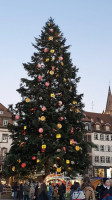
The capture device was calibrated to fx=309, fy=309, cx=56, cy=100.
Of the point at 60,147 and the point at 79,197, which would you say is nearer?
the point at 79,197

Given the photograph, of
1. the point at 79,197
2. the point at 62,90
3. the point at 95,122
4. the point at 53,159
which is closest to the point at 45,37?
the point at 62,90

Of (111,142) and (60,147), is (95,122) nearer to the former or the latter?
(111,142)

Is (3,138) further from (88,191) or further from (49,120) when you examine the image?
(88,191)

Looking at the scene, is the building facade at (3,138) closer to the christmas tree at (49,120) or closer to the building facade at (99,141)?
the building facade at (99,141)

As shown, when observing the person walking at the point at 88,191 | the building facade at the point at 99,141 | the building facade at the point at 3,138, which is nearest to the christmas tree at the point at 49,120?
the person walking at the point at 88,191

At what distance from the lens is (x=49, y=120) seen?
83.5ft

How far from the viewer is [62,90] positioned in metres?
26.1

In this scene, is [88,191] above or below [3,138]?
below

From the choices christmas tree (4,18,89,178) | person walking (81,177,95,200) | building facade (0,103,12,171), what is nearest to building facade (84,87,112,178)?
building facade (0,103,12,171)

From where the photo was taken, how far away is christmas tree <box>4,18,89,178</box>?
Result: 945 inches

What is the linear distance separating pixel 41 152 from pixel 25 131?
2.27 meters

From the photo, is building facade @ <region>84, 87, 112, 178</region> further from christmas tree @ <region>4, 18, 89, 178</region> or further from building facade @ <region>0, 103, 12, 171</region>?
christmas tree @ <region>4, 18, 89, 178</region>

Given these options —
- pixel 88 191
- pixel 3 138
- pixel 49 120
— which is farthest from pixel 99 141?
pixel 88 191

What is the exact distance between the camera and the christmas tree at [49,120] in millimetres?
24000
